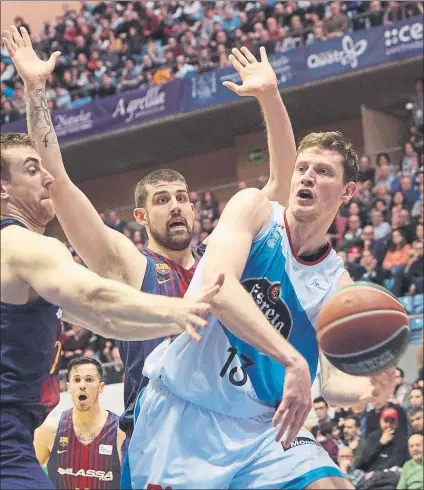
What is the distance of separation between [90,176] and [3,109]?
3.57 m

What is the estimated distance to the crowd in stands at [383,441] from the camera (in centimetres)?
968

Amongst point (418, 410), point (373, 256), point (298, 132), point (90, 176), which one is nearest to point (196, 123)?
point (298, 132)

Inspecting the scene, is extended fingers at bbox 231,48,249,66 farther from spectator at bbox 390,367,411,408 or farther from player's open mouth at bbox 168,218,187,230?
spectator at bbox 390,367,411,408

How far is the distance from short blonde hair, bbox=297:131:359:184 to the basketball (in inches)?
30.5

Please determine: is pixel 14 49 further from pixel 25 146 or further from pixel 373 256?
pixel 373 256

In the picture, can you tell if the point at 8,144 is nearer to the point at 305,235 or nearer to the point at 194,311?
the point at 194,311

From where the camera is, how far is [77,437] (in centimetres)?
809

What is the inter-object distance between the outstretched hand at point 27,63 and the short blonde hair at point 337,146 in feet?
4.64

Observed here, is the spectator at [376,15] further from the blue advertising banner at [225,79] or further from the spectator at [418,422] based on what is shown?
the spectator at [418,422]

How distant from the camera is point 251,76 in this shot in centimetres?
551

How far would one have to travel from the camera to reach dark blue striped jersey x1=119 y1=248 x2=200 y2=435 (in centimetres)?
527

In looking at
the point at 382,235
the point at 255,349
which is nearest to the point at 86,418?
the point at 255,349

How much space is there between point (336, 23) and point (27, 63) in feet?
55.5

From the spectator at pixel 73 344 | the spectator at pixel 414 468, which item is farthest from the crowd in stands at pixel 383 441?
the spectator at pixel 73 344
